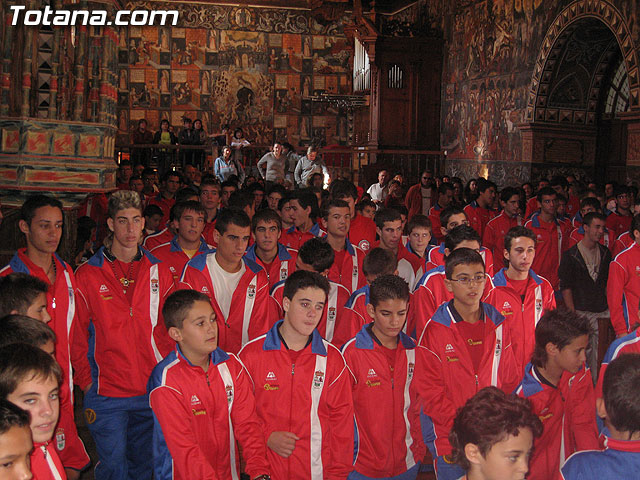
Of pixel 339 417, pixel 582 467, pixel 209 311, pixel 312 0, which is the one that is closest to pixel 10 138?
pixel 209 311

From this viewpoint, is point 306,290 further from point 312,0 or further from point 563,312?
point 312,0

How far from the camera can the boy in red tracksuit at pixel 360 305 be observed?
16.1 feet

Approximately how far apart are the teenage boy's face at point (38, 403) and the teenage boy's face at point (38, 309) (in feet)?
3.21

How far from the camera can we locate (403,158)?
18688mm

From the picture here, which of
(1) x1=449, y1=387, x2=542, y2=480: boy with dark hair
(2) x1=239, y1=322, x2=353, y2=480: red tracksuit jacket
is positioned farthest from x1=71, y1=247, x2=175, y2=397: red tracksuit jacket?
(1) x1=449, y1=387, x2=542, y2=480: boy with dark hair

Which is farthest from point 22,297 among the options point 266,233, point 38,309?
point 266,233

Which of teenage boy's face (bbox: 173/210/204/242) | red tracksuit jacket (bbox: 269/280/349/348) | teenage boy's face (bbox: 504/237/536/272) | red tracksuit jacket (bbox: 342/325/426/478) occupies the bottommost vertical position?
red tracksuit jacket (bbox: 342/325/426/478)

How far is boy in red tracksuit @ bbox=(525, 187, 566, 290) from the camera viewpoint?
847 centimetres

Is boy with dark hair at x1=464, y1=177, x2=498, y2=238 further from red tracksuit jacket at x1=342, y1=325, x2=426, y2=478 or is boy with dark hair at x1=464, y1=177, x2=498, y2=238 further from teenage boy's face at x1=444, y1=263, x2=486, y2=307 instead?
red tracksuit jacket at x1=342, y1=325, x2=426, y2=478

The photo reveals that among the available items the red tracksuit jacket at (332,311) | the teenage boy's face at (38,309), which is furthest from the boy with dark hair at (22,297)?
the red tracksuit jacket at (332,311)

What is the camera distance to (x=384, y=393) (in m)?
4.08

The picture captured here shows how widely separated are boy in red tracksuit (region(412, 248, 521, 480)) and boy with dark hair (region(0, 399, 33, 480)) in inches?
95.8

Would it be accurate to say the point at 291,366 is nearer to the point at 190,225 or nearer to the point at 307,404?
the point at 307,404

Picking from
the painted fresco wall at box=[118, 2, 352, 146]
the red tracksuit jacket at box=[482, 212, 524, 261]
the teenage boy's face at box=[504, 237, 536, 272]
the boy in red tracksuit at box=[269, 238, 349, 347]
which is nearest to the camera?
the boy in red tracksuit at box=[269, 238, 349, 347]
